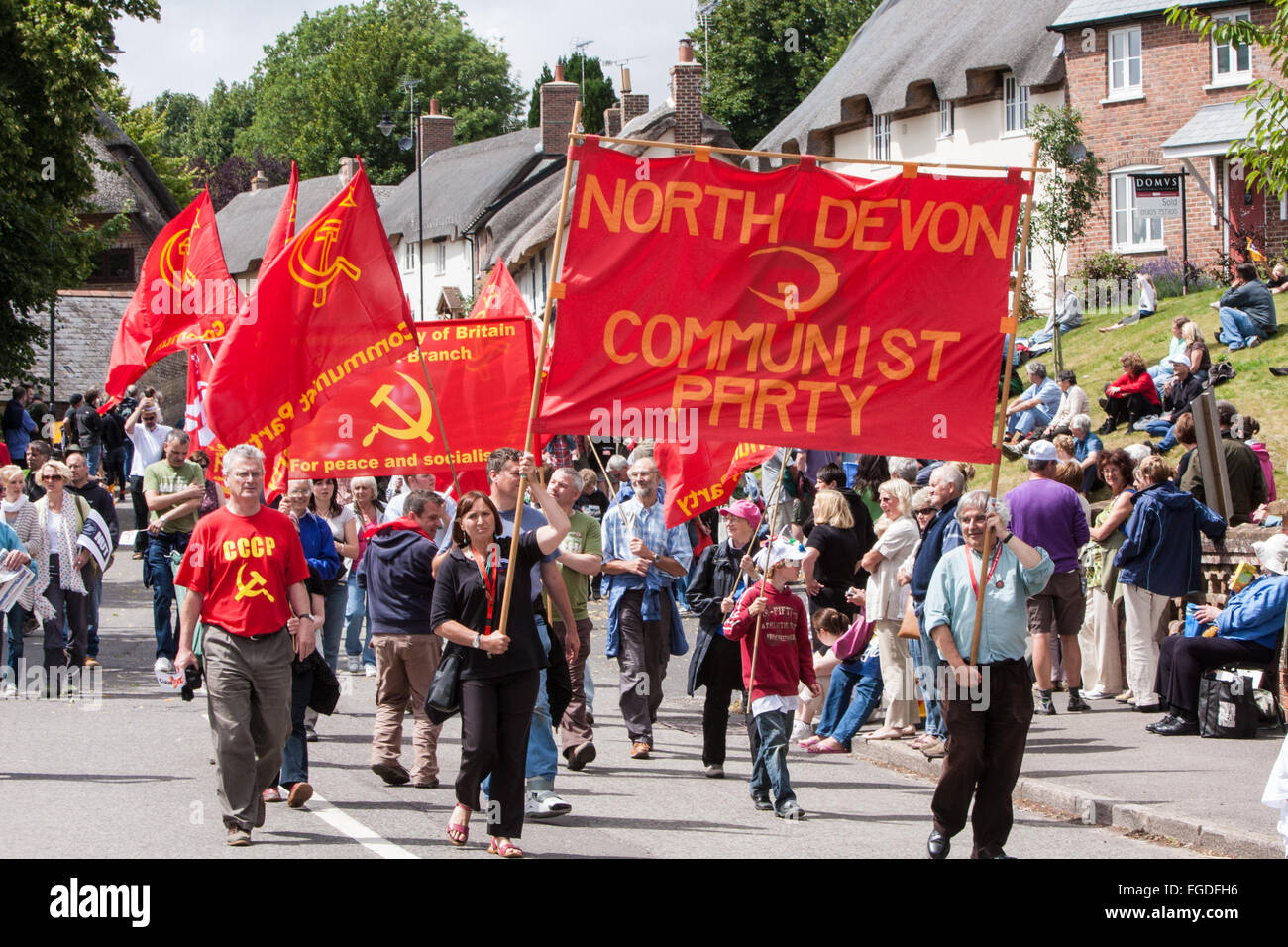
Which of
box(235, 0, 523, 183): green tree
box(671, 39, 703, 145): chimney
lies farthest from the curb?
box(235, 0, 523, 183): green tree

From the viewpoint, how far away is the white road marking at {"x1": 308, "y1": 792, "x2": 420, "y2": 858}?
7.95m

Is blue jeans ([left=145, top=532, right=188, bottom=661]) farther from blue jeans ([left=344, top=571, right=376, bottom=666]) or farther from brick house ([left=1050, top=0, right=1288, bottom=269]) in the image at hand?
brick house ([left=1050, top=0, right=1288, bottom=269])

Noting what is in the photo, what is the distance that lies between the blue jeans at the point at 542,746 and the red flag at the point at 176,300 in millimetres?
6541

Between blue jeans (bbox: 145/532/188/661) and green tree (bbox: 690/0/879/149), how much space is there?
52.4 metres

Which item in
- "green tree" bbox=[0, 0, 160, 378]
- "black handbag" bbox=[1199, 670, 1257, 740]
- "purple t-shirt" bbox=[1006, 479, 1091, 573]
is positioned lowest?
"black handbag" bbox=[1199, 670, 1257, 740]

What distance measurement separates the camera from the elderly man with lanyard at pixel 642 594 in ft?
37.3

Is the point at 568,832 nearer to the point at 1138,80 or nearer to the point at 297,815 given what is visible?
the point at 297,815

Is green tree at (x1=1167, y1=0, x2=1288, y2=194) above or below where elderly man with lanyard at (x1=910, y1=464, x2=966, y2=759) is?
above

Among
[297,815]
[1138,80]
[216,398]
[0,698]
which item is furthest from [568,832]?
[1138,80]

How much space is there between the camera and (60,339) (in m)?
48.8

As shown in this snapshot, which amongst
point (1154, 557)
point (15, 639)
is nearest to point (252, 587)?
point (15, 639)

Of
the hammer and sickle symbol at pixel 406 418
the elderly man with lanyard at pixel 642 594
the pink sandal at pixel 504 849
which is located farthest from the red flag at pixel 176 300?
the pink sandal at pixel 504 849

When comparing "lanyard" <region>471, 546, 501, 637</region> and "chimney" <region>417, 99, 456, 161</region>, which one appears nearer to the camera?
"lanyard" <region>471, 546, 501, 637</region>

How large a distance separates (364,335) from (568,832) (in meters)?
3.48
